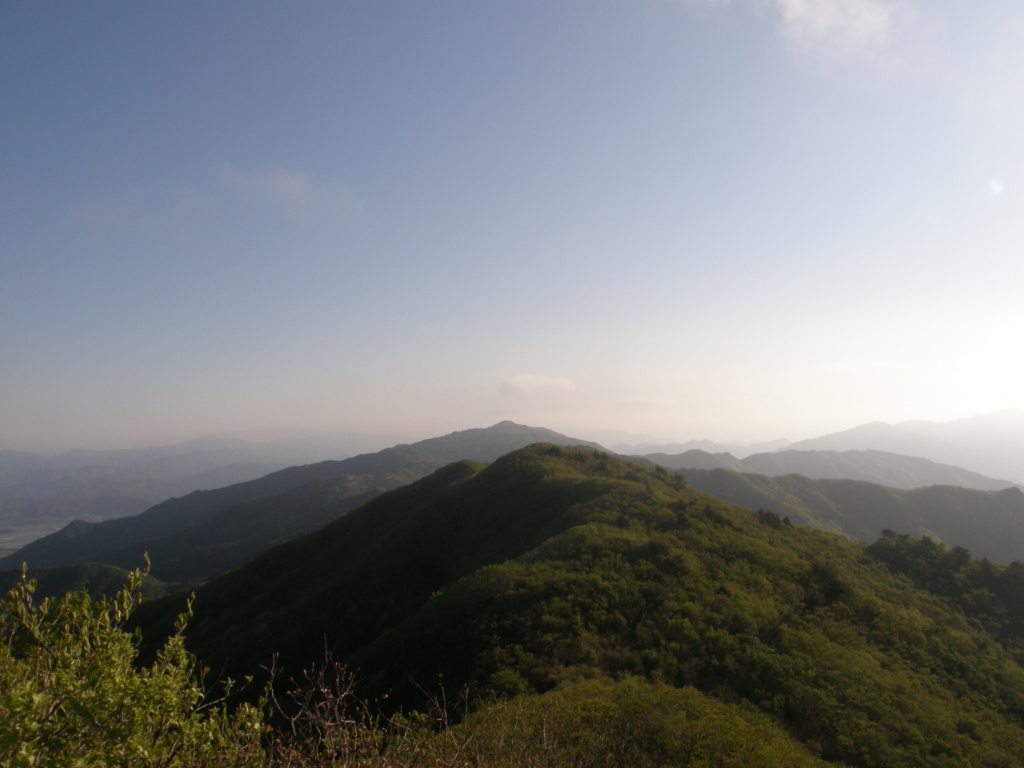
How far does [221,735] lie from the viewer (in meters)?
6.89

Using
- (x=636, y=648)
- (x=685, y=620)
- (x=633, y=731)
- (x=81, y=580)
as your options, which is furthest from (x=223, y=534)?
(x=633, y=731)

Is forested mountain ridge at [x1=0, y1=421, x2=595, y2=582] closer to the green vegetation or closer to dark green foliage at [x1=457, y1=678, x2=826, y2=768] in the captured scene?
the green vegetation

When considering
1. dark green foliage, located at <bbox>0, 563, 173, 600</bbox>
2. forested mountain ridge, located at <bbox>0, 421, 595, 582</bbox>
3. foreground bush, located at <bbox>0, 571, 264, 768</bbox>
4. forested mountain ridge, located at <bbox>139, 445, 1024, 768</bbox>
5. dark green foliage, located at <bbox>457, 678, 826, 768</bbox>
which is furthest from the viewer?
forested mountain ridge, located at <bbox>0, 421, 595, 582</bbox>

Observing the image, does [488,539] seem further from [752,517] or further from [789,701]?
[789,701]

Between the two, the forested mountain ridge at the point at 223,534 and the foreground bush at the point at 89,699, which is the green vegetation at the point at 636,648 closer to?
the foreground bush at the point at 89,699

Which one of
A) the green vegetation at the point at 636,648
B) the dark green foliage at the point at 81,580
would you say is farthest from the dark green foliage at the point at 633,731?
the dark green foliage at the point at 81,580

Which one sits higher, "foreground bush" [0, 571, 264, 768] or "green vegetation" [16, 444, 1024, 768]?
"foreground bush" [0, 571, 264, 768]

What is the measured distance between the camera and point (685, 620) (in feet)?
65.1

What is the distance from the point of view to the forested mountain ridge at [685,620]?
16.2m

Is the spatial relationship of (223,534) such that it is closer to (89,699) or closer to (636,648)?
(636,648)

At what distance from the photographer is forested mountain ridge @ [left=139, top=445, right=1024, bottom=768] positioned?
1619 cm

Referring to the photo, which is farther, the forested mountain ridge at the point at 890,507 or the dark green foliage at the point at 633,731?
the forested mountain ridge at the point at 890,507

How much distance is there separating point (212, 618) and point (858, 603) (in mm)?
49517

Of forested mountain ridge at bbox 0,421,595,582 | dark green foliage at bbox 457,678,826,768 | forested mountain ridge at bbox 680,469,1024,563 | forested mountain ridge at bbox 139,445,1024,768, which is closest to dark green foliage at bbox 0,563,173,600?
forested mountain ridge at bbox 0,421,595,582
